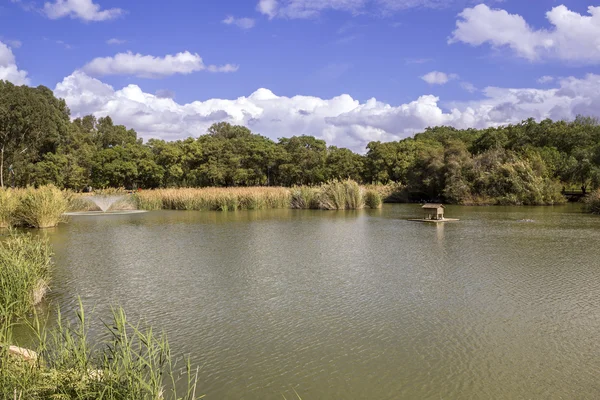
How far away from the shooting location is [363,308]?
7113 mm

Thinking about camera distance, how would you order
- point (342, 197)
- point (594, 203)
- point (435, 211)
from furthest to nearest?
point (342, 197)
point (594, 203)
point (435, 211)

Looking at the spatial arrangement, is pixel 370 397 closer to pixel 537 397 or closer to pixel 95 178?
pixel 537 397

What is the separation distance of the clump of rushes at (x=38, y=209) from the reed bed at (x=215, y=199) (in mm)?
11492

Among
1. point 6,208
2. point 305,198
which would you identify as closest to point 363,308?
point 6,208

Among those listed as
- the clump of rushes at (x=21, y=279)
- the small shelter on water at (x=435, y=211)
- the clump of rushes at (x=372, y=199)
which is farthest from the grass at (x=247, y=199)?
the clump of rushes at (x=21, y=279)

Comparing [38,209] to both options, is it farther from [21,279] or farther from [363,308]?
[363,308]

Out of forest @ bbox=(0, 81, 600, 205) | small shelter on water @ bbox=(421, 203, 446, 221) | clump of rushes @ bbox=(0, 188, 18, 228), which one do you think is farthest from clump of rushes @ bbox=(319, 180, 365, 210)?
clump of rushes @ bbox=(0, 188, 18, 228)

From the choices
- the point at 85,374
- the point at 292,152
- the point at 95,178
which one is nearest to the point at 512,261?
the point at 85,374

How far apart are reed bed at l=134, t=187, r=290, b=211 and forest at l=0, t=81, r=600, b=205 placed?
19.6 ft

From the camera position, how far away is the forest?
1278 inches

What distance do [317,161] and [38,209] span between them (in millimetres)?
32101

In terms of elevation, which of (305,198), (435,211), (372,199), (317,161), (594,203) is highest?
(317,161)

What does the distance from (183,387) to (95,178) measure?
47.3 metres

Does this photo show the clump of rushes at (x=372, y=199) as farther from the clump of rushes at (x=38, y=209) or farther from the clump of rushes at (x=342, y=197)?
the clump of rushes at (x=38, y=209)
